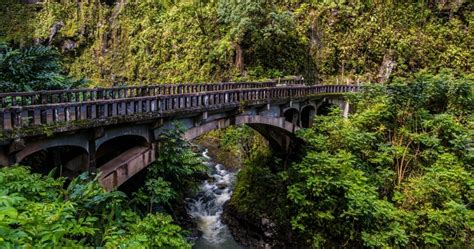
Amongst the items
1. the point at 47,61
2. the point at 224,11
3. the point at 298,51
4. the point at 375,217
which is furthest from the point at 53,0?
the point at 375,217

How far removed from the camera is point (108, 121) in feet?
31.1

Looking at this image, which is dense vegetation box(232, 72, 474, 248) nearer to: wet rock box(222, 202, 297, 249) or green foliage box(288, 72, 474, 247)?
green foliage box(288, 72, 474, 247)

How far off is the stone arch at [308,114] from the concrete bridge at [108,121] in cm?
439

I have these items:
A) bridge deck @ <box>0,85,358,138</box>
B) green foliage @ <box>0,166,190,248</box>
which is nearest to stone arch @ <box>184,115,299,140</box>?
bridge deck @ <box>0,85,358,138</box>

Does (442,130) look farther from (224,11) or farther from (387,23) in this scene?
(224,11)

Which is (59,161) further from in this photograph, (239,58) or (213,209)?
(239,58)

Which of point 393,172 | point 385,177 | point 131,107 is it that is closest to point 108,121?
point 131,107

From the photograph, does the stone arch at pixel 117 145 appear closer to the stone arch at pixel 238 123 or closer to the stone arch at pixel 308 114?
the stone arch at pixel 238 123

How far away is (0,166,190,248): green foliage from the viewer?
352 cm

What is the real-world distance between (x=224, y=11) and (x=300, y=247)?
66.9 ft

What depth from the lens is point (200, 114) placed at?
528 inches

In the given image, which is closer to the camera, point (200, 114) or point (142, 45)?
point (200, 114)

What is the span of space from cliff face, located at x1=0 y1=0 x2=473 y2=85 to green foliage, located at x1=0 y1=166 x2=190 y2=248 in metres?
21.5

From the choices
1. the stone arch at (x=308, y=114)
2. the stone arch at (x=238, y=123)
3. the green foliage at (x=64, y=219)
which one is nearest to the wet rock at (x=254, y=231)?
the stone arch at (x=238, y=123)
